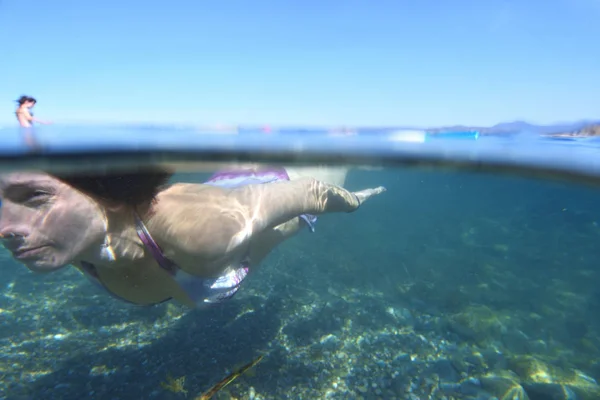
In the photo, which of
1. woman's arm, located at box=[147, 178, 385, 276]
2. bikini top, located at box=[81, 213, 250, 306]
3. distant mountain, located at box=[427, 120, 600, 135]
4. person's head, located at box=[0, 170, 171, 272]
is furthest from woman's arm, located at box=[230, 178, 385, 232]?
distant mountain, located at box=[427, 120, 600, 135]

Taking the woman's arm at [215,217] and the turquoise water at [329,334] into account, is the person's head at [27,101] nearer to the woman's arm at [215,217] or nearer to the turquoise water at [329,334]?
the turquoise water at [329,334]

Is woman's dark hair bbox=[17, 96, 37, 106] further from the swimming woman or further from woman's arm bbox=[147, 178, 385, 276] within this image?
woman's arm bbox=[147, 178, 385, 276]

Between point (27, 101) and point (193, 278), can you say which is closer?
point (193, 278)

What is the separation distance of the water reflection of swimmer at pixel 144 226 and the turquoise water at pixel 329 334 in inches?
106

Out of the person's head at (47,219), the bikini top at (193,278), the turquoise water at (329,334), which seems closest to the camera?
the person's head at (47,219)

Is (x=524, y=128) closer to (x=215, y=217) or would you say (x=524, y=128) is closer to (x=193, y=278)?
(x=215, y=217)

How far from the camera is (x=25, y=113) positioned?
7.25 meters

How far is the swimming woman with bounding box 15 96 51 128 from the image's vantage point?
708 cm

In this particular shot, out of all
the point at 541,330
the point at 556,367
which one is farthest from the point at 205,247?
the point at 541,330

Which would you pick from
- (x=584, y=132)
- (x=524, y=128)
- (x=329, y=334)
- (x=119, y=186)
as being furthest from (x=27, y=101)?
(x=584, y=132)

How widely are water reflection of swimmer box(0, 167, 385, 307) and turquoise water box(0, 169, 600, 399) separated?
270 centimetres

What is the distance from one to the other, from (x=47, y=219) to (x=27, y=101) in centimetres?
626

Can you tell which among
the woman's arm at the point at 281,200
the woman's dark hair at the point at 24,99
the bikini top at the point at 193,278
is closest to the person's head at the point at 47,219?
the bikini top at the point at 193,278

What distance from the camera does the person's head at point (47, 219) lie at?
2.76m
